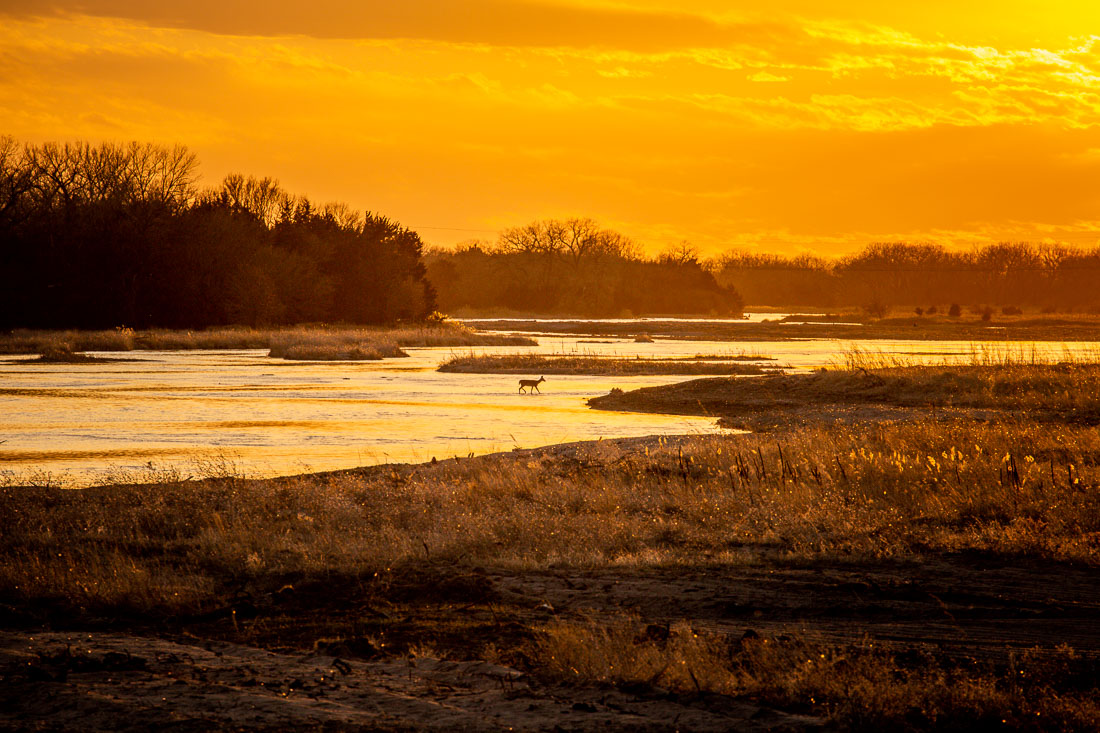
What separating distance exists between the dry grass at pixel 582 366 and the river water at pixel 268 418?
6.58 ft

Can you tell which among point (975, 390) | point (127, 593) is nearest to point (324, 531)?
point (127, 593)

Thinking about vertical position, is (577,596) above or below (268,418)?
below

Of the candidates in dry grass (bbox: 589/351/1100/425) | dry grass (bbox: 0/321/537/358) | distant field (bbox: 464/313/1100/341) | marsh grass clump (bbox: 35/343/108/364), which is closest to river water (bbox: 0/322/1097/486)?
marsh grass clump (bbox: 35/343/108/364)

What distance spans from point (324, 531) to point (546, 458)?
7168 millimetres

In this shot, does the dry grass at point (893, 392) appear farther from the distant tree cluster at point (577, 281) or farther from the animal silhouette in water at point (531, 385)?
the distant tree cluster at point (577, 281)

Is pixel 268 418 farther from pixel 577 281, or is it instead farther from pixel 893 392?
pixel 577 281

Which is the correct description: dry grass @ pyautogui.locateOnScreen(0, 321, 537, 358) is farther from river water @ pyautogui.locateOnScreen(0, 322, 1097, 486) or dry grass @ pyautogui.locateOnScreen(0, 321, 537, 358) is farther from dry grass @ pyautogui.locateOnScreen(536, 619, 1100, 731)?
dry grass @ pyautogui.locateOnScreen(536, 619, 1100, 731)

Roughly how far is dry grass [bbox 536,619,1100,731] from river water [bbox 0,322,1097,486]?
12.5 metres

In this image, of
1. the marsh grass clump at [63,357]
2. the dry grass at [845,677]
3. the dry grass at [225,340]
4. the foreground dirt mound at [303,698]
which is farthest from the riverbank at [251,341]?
the dry grass at [845,677]

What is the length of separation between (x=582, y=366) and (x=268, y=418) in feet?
79.0

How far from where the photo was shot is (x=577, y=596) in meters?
10.1

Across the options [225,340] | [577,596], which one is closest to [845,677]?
[577,596]

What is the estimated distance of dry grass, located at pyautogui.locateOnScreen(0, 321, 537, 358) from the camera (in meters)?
67.1

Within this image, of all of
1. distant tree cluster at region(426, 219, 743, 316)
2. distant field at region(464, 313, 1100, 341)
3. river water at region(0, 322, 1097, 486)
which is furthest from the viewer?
distant tree cluster at region(426, 219, 743, 316)
